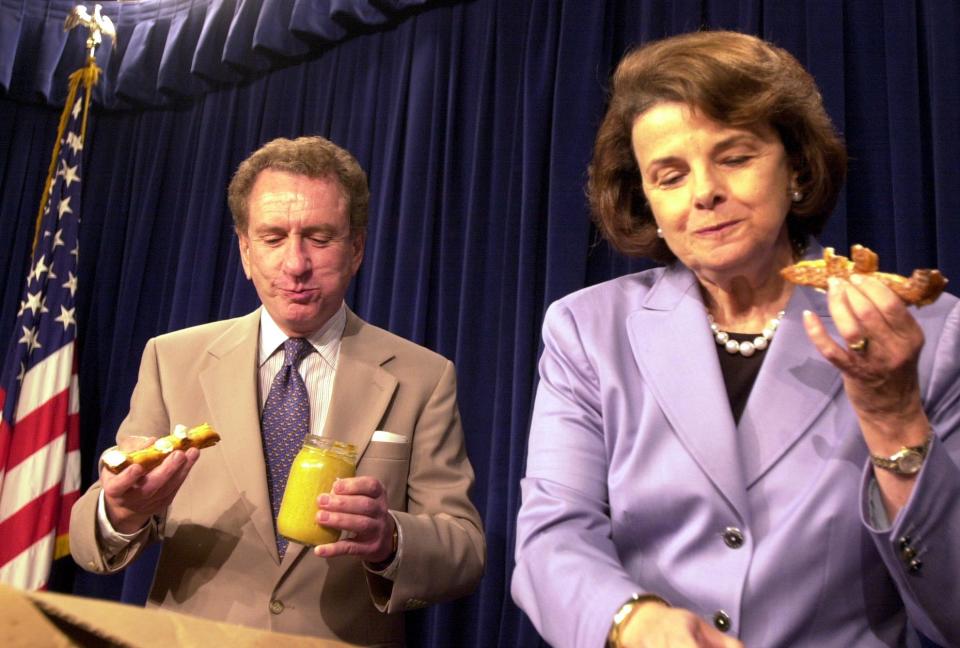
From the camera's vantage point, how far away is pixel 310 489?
1.55 m

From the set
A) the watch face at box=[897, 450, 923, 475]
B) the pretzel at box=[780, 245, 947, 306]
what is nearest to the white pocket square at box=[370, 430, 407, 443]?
the pretzel at box=[780, 245, 947, 306]

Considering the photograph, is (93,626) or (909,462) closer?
(93,626)

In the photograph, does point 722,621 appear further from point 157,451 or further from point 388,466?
point 157,451

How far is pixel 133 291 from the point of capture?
4.53 m

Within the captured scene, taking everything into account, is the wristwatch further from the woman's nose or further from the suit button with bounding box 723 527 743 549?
the woman's nose

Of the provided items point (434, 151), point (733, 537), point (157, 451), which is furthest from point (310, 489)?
point (434, 151)

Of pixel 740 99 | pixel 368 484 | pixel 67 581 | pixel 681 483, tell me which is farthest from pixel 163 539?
pixel 67 581

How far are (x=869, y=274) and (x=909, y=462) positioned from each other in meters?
0.24

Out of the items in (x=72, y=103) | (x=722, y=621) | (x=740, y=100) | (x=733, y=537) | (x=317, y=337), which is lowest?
Result: (x=722, y=621)

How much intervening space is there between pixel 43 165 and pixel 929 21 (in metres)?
4.39

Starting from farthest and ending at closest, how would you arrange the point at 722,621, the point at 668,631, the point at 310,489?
the point at 310,489, the point at 722,621, the point at 668,631

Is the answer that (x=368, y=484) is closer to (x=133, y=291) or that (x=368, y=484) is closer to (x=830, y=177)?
(x=830, y=177)

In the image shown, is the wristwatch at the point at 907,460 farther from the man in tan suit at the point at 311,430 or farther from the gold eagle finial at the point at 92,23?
the gold eagle finial at the point at 92,23

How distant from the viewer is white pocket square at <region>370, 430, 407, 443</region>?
184cm
